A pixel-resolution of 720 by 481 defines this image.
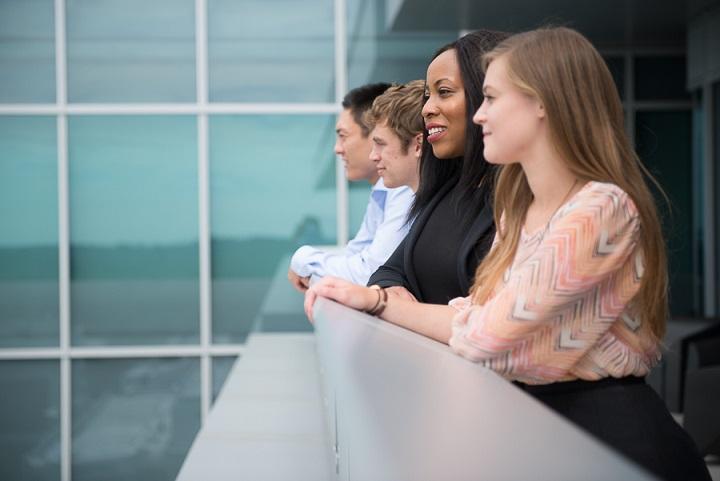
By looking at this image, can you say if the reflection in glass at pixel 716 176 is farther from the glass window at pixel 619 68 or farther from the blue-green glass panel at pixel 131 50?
the blue-green glass panel at pixel 131 50

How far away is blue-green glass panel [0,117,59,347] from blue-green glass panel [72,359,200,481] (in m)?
0.63

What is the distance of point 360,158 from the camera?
17.0 ft

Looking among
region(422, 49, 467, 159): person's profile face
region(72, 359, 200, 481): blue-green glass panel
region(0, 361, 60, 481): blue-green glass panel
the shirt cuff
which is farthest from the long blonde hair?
region(0, 361, 60, 481): blue-green glass panel

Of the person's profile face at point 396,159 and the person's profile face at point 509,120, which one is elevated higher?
the person's profile face at point 509,120

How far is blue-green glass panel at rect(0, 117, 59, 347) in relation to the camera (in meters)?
9.43

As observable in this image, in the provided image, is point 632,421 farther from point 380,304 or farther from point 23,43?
point 23,43

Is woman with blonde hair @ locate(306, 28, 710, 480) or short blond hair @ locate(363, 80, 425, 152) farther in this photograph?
short blond hair @ locate(363, 80, 425, 152)

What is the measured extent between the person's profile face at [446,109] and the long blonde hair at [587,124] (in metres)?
0.76

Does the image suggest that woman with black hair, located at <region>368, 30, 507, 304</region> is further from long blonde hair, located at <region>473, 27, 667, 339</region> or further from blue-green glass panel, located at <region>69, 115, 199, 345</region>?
blue-green glass panel, located at <region>69, 115, 199, 345</region>

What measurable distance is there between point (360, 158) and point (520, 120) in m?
3.30

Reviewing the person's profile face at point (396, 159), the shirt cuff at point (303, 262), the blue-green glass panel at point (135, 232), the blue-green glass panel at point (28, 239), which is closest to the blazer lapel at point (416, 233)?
the person's profile face at point (396, 159)

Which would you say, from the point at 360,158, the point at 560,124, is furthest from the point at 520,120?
the point at 360,158

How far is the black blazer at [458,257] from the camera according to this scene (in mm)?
2525

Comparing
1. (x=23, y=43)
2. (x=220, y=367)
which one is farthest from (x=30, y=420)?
(x=23, y=43)
